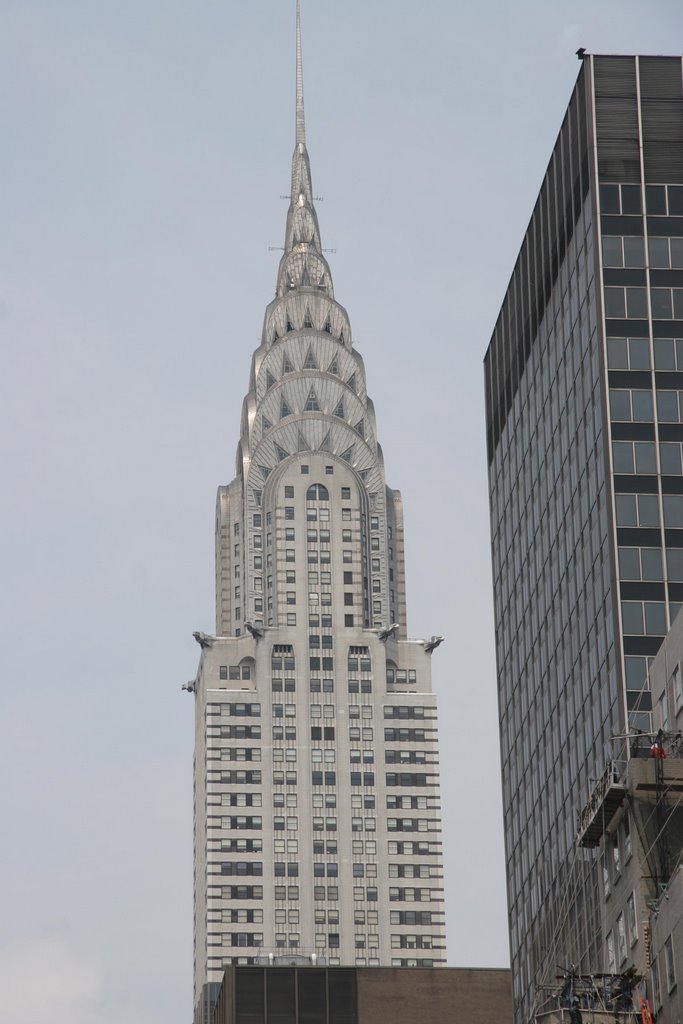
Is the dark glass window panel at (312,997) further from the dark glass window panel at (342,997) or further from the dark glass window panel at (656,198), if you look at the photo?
the dark glass window panel at (656,198)

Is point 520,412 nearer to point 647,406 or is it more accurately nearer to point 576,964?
point 647,406

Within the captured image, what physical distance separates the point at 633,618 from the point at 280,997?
7775 centimetres

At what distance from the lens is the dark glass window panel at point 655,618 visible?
410 feet

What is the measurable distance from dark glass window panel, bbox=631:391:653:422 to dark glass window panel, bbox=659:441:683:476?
1.72 metres

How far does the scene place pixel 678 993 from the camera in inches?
3179

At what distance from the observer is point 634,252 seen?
135250mm

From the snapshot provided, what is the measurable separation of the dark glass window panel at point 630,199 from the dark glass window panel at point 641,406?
36.4 feet

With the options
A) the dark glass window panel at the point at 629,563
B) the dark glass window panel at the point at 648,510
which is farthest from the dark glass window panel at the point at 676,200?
the dark glass window panel at the point at 629,563

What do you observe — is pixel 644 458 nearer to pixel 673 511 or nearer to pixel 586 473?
pixel 673 511

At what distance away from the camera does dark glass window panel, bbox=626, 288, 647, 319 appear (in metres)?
134

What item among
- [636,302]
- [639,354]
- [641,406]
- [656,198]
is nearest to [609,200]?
[656,198]

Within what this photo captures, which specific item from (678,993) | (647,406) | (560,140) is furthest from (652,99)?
(678,993)

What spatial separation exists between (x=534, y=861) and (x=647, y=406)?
26013mm

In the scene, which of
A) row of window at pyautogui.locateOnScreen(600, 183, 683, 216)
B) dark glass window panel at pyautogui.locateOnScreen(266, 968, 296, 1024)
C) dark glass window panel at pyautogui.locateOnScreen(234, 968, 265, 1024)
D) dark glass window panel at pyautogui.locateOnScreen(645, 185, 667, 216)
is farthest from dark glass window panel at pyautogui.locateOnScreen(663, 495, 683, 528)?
dark glass window panel at pyautogui.locateOnScreen(234, 968, 265, 1024)
